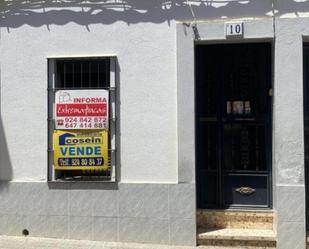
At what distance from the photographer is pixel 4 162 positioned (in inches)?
306

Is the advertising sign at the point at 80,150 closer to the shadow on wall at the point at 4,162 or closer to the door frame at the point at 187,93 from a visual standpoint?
the shadow on wall at the point at 4,162

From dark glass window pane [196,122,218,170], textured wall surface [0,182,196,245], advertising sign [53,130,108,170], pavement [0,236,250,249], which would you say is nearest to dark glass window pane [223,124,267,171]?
dark glass window pane [196,122,218,170]

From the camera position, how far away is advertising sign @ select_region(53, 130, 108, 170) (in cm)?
749

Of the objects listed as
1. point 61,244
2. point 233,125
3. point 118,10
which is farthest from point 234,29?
point 61,244

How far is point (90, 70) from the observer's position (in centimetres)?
762

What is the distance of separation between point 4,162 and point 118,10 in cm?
271

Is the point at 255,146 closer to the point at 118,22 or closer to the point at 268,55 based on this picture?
the point at 268,55

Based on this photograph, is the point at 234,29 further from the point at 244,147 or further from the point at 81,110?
the point at 81,110

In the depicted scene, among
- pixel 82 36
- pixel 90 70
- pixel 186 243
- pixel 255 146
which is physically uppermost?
pixel 82 36

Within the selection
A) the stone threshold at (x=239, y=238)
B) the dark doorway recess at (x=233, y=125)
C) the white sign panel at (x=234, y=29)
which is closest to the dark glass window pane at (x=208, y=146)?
the dark doorway recess at (x=233, y=125)

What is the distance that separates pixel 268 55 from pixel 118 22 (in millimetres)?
2147

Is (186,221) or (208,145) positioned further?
(208,145)

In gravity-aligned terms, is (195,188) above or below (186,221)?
above

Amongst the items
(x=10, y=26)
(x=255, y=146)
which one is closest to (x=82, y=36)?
(x=10, y=26)
